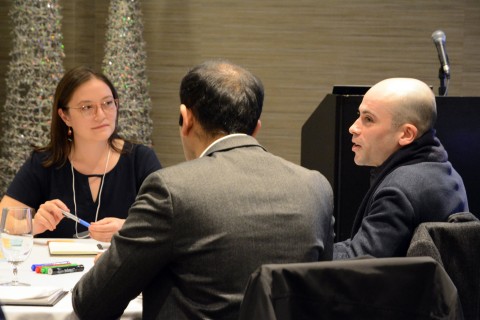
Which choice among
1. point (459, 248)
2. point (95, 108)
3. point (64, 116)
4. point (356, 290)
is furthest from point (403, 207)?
point (64, 116)

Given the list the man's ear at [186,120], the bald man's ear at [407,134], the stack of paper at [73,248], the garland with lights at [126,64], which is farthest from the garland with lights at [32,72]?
the man's ear at [186,120]

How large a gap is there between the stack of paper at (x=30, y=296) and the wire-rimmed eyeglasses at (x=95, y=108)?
1.45 m

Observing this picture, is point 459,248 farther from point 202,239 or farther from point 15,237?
point 15,237

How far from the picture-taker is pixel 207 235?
1798 millimetres

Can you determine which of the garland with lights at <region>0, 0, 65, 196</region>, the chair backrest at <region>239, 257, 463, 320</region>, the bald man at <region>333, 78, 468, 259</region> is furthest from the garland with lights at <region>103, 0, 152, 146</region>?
the chair backrest at <region>239, 257, 463, 320</region>

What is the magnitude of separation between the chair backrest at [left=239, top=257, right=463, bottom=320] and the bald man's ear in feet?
3.94

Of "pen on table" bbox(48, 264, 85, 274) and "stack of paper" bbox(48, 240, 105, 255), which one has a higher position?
"pen on table" bbox(48, 264, 85, 274)

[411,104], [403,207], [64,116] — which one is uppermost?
[411,104]

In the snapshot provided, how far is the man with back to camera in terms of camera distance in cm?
179

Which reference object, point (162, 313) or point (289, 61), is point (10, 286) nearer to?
point (162, 313)

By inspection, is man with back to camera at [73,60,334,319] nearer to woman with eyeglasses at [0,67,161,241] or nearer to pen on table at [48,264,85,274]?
pen on table at [48,264,85,274]

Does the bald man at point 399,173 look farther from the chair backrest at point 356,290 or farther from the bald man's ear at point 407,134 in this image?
the chair backrest at point 356,290

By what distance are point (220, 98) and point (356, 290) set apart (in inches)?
28.2

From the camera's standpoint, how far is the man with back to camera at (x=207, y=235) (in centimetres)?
179
